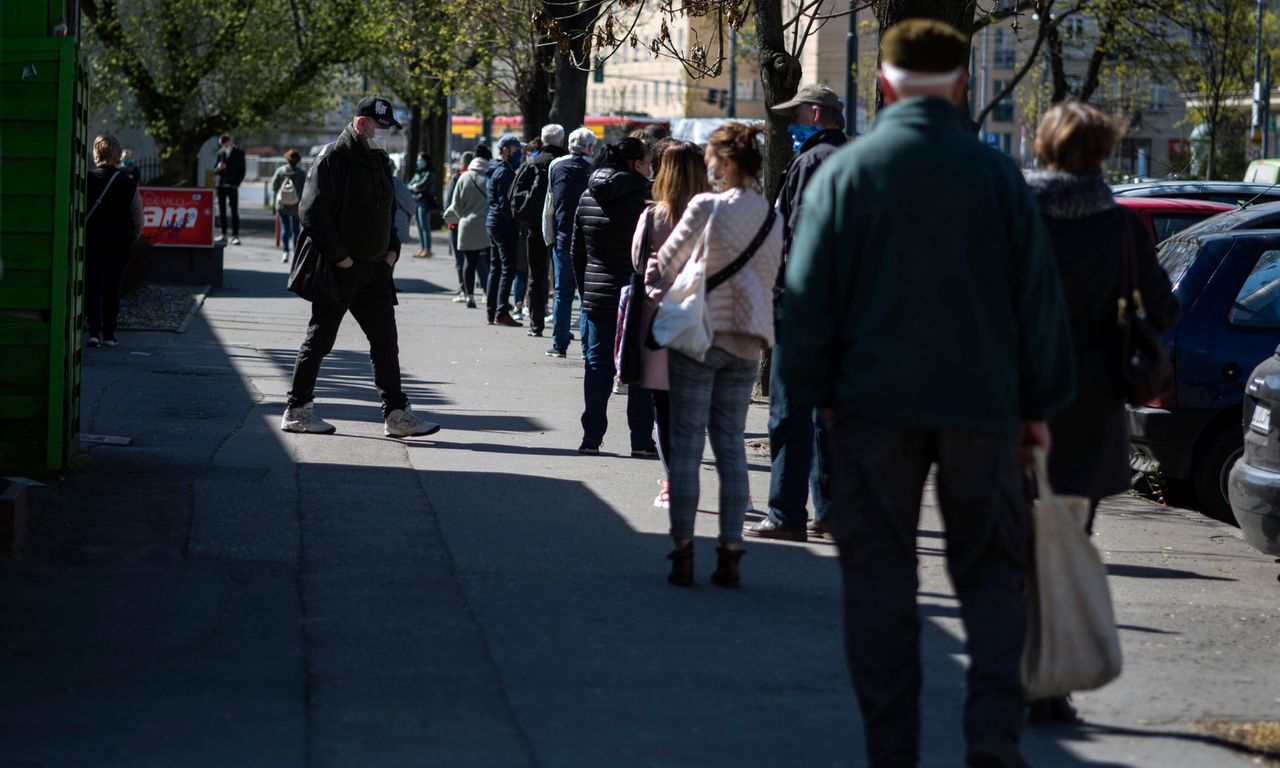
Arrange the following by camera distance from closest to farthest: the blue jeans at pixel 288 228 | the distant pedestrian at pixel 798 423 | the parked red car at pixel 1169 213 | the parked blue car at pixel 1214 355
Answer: the distant pedestrian at pixel 798 423, the parked blue car at pixel 1214 355, the parked red car at pixel 1169 213, the blue jeans at pixel 288 228

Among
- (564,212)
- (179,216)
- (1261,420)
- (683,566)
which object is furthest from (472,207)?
(683,566)

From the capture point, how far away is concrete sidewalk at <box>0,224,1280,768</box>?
495cm

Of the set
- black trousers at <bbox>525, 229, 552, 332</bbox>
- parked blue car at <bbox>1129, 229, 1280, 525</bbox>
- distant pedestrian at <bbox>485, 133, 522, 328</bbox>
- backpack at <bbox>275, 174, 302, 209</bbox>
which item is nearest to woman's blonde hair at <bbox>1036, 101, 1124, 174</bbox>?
parked blue car at <bbox>1129, 229, 1280, 525</bbox>

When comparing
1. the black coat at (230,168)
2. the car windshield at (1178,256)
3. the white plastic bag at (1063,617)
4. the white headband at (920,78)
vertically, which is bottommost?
the white plastic bag at (1063,617)

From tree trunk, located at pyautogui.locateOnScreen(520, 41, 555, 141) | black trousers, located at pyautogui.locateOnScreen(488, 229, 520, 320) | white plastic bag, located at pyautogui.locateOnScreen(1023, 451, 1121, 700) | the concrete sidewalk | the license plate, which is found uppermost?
tree trunk, located at pyautogui.locateOnScreen(520, 41, 555, 141)

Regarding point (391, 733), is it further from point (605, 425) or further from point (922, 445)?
point (605, 425)

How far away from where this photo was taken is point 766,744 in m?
4.95

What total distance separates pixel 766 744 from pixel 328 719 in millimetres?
1190

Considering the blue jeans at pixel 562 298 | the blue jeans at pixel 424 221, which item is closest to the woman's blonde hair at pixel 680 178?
the blue jeans at pixel 562 298

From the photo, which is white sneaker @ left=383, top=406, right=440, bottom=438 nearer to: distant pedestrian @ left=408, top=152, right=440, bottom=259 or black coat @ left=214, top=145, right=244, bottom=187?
distant pedestrian @ left=408, top=152, right=440, bottom=259

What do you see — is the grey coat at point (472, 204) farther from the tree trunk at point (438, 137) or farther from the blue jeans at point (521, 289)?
the tree trunk at point (438, 137)

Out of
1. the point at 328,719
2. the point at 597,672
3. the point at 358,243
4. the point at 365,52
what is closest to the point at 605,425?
the point at 358,243

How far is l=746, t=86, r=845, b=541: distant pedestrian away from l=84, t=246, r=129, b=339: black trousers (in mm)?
8371

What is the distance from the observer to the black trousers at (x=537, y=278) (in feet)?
56.5
